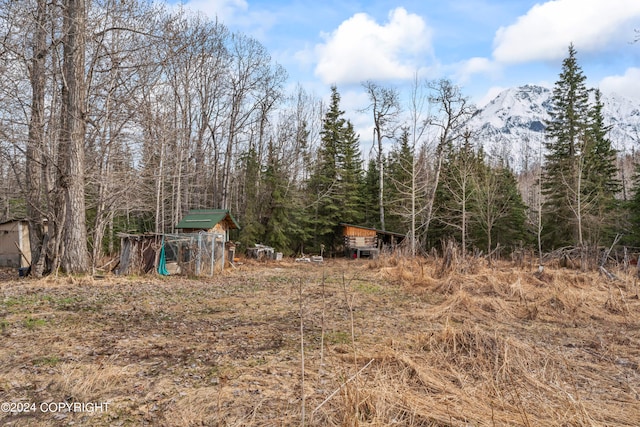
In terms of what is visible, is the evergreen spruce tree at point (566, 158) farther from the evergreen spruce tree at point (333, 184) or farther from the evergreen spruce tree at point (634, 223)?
the evergreen spruce tree at point (333, 184)

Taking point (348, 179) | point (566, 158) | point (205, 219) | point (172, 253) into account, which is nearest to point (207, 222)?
point (205, 219)

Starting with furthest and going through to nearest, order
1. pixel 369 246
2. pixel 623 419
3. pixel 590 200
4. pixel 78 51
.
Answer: pixel 369 246, pixel 590 200, pixel 78 51, pixel 623 419

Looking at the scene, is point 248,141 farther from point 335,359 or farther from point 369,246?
point 335,359

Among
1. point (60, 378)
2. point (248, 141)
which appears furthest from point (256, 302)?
point (248, 141)

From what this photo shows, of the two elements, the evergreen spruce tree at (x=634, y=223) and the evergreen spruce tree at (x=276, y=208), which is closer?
the evergreen spruce tree at (x=634, y=223)

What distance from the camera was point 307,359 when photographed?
4801mm

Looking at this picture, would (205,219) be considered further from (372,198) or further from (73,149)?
(372,198)

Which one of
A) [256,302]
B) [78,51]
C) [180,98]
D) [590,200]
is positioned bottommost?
[256,302]

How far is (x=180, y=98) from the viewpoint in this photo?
22625 mm

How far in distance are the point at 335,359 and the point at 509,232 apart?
87.4 feet

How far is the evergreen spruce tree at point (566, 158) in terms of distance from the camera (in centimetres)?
2414
